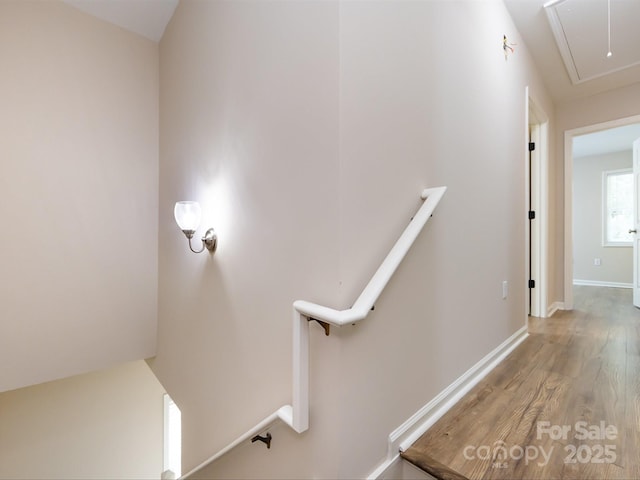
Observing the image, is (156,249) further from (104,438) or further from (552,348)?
(552,348)

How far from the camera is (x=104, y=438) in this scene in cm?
334

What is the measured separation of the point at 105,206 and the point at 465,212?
2627 millimetres

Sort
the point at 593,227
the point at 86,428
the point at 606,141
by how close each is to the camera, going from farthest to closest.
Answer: the point at 593,227 → the point at 606,141 → the point at 86,428

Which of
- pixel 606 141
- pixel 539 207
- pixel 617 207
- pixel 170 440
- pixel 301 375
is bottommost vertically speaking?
pixel 170 440

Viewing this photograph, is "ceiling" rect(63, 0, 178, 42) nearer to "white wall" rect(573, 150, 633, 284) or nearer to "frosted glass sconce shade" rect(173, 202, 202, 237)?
"frosted glass sconce shade" rect(173, 202, 202, 237)

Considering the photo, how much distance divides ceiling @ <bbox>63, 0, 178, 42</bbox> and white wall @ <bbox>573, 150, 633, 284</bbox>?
7132 millimetres

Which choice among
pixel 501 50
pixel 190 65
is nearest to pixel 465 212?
pixel 501 50

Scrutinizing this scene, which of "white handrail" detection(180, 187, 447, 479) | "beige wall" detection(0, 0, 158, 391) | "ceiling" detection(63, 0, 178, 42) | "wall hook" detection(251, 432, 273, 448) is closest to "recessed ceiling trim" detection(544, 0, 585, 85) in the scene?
"white handrail" detection(180, 187, 447, 479)

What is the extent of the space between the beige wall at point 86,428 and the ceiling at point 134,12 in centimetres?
356

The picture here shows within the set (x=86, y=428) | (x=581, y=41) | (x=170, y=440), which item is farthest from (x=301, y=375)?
(x=170, y=440)

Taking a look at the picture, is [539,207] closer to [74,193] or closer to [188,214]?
[188,214]

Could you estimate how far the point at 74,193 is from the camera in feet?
7.18

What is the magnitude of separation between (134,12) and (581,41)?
3715 millimetres

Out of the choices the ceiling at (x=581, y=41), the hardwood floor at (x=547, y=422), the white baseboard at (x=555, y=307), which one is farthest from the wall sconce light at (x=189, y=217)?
the white baseboard at (x=555, y=307)
